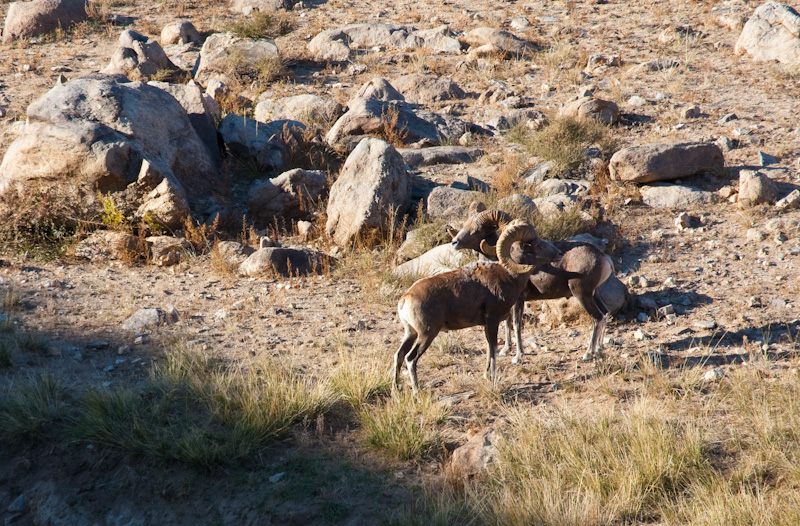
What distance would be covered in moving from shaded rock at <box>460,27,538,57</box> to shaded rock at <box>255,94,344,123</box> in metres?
5.23

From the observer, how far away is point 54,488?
607 cm

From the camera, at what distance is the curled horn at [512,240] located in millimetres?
6613

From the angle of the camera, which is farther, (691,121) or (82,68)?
(82,68)

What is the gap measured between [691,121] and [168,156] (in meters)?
9.97

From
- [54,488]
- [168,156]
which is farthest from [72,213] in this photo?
[54,488]

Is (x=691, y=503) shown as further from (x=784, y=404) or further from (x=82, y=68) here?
(x=82, y=68)

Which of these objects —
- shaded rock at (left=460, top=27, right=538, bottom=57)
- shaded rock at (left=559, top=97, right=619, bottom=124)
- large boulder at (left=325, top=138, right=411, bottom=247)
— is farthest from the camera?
shaded rock at (left=460, top=27, right=538, bottom=57)

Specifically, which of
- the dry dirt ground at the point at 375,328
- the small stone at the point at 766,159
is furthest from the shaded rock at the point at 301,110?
the small stone at the point at 766,159

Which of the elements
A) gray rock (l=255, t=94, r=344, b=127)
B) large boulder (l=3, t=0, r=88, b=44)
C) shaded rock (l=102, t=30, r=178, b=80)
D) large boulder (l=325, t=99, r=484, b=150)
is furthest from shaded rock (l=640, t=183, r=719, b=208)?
large boulder (l=3, t=0, r=88, b=44)

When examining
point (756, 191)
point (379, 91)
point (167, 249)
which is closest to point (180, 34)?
point (379, 91)

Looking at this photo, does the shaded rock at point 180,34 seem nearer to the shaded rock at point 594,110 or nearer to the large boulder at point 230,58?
the large boulder at point 230,58

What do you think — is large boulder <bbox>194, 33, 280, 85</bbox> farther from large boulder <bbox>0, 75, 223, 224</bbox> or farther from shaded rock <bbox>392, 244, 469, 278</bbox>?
shaded rock <bbox>392, 244, 469, 278</bbox>

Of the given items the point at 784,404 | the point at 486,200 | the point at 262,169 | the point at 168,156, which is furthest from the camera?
the point at 262,169

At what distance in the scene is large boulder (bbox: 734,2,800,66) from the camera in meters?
15.1
